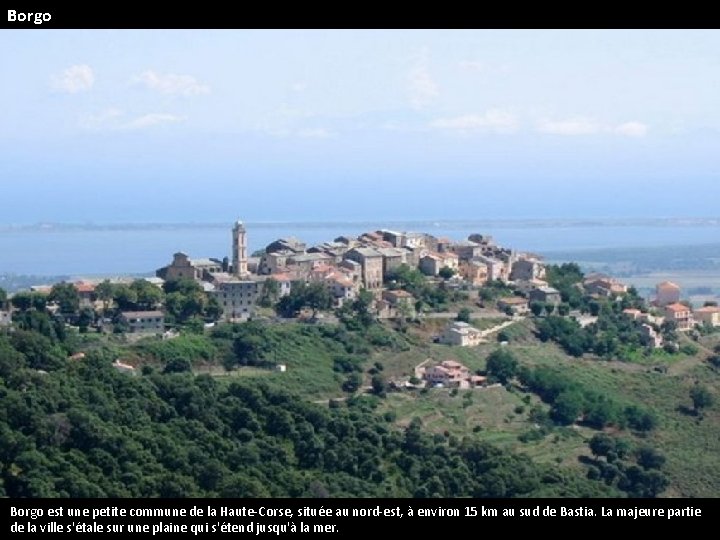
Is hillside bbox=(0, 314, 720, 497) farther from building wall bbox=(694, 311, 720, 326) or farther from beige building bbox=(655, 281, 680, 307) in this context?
beige building bbox=(655, 281, 680, 307)

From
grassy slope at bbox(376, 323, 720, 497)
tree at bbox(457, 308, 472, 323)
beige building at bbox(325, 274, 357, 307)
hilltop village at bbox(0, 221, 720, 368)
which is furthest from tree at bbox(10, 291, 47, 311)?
tree at bbox(457, 308, 472, 323)

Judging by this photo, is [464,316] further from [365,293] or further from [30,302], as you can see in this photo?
[30,302]

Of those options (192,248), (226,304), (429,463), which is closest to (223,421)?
(429,463)

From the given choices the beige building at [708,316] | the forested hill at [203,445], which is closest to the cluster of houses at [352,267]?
the beige building at [708,316]
